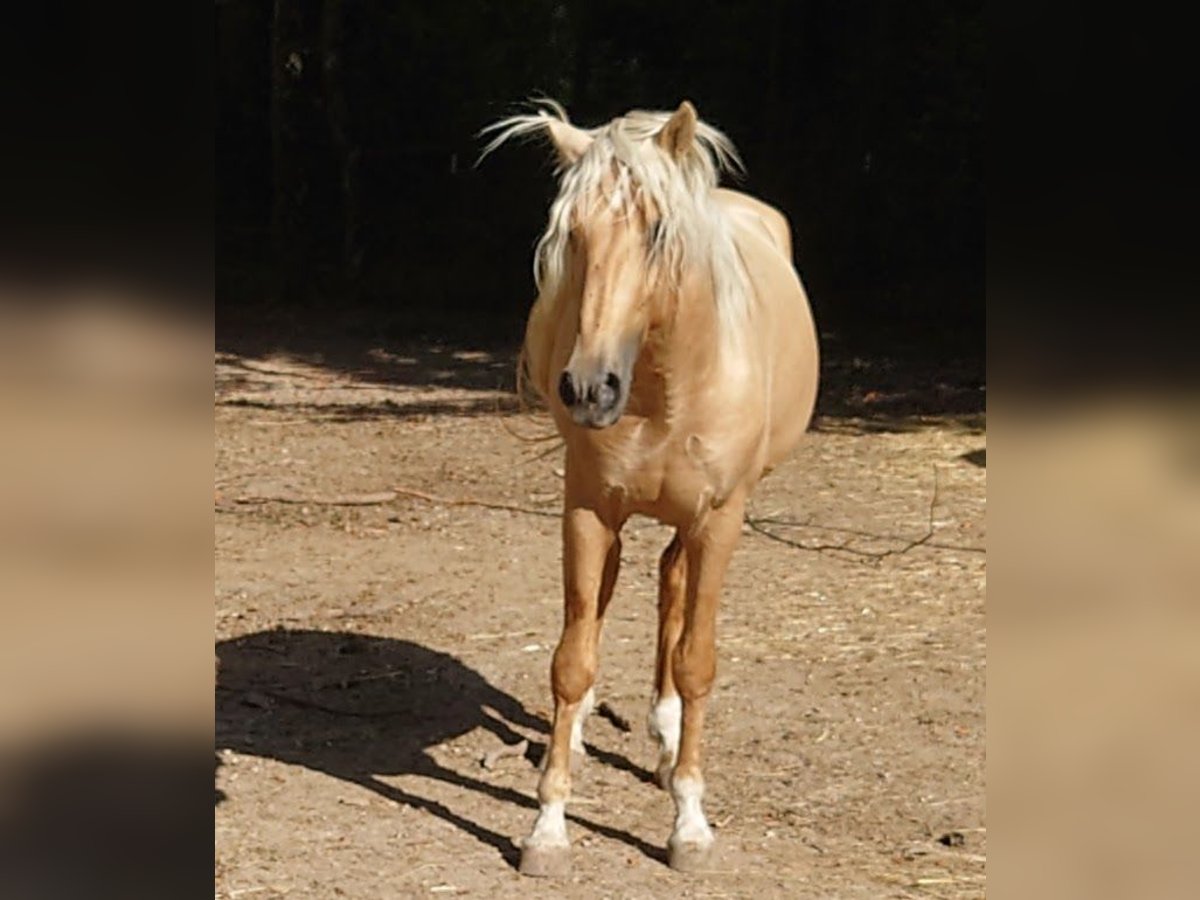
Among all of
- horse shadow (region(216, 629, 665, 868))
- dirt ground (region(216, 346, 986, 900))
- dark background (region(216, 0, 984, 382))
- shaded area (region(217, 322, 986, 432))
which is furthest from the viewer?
dark background (region(216, 0, 984, 382))

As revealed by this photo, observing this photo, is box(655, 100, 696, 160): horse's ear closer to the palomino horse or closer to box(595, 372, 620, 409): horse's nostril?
the palomino horse

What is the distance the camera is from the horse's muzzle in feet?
10.3

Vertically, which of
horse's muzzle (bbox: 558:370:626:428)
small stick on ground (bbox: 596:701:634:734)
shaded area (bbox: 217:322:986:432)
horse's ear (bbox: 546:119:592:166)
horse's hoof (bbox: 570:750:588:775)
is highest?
horse's ear (bbox: 546:119:592:166)

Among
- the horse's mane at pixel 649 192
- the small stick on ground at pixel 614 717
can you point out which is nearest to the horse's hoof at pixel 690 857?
the small stick on ground at pixel 614 717

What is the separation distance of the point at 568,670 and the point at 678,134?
4.57 ft

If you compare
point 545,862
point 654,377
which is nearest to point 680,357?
point 654,377

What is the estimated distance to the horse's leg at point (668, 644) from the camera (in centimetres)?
446

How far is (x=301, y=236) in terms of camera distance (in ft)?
49.1

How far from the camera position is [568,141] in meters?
3.62

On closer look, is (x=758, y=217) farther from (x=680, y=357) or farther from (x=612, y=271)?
(x=612, y=271)

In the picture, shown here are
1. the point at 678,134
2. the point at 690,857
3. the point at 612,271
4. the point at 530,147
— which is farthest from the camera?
the point at 530,147

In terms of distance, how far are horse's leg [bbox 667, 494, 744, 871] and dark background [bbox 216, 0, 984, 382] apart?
27.2 ft
